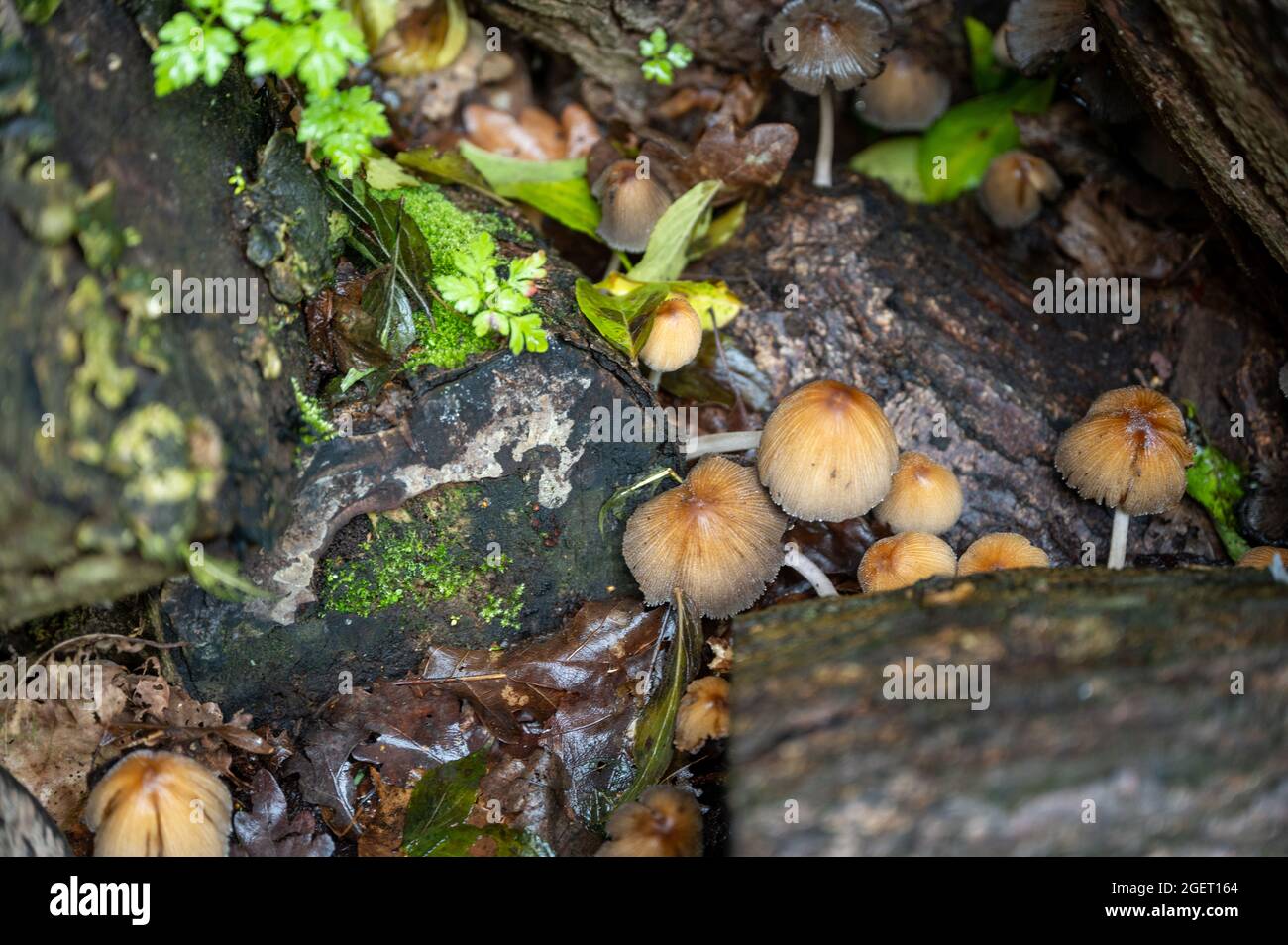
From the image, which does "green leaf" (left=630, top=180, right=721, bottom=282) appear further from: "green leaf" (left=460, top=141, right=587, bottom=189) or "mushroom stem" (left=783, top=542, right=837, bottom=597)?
"mushroom stem" (left=783, top=542, right=837, bottom=597)

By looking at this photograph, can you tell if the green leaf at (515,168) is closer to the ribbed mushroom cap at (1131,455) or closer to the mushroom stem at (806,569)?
the mushroom stem at (806,569)

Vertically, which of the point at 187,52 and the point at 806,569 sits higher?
the point at 187,52

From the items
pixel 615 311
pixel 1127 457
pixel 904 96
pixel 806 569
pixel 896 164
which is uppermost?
pixel 904 96

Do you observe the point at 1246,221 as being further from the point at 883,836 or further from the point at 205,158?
the point at 205,158

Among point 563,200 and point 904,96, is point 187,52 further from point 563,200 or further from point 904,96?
point 904,96

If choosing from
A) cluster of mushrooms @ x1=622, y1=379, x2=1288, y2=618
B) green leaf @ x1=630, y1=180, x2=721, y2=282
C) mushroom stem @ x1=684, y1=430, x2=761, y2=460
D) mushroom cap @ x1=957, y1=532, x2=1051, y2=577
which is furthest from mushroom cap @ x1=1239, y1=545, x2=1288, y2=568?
green leaf @ x1=630, y1=180, x2=721, y2=282

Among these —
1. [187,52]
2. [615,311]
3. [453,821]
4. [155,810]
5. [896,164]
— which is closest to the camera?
[187,52]

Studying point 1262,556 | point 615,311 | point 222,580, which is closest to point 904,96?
point 615,311
